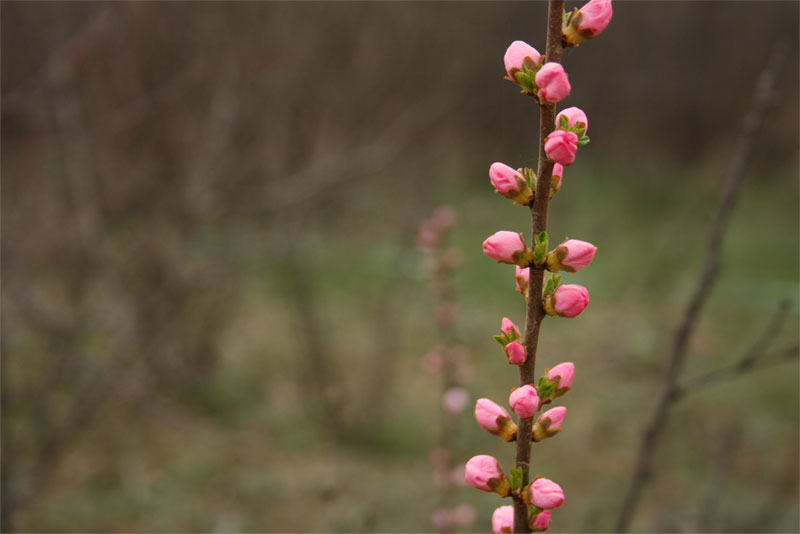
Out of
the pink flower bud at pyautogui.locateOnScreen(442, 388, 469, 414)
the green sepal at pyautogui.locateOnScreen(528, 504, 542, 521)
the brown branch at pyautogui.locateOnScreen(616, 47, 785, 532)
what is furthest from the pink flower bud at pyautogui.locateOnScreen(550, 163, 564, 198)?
the pink flower bud at pyautogui.locateOnScreen(442, 388, 469, 414)

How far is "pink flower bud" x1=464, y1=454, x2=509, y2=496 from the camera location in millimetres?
733

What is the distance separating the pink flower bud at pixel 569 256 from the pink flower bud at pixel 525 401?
134 mm

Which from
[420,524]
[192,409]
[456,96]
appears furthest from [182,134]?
[456,96]

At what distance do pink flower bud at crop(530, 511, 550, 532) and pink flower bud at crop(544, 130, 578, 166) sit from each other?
14.8 inches

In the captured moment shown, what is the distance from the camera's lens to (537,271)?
708 mm

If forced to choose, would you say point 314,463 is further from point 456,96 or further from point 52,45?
point 456,96

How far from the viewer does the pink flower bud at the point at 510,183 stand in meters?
0.69

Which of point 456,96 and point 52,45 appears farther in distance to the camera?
point 456,96

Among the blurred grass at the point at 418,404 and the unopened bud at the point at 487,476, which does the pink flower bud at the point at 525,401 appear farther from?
the blurred grass at the point at 418,404

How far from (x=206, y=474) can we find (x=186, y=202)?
1.49 metres

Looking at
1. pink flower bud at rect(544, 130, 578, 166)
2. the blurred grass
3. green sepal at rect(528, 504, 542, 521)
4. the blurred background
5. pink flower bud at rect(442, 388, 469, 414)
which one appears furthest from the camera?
the blurred grass

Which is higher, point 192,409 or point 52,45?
point 52,45

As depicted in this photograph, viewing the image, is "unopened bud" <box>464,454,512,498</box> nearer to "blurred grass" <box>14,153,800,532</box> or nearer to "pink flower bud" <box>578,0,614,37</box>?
"pink flower bud" <box>578,0,614,37</box>

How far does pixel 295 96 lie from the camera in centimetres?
549
